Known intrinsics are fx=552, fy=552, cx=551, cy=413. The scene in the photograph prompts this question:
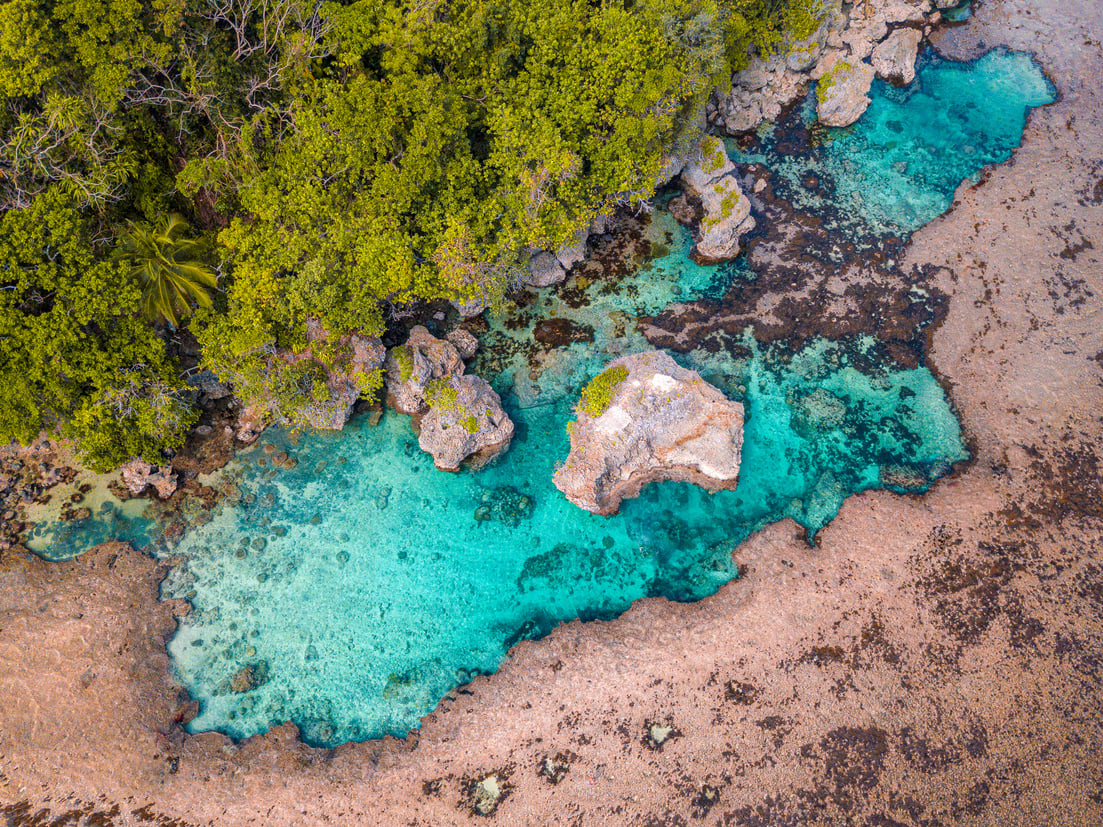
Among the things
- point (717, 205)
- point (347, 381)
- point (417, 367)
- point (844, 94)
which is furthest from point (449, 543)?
point (844, 94)

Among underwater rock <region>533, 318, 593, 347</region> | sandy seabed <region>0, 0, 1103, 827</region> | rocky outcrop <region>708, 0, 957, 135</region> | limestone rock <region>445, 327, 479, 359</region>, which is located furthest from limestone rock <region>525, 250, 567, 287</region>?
sandy seabed <region>0, 0, 1103, 827</region>

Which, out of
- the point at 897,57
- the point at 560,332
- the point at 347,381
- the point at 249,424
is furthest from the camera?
the point at 897,57

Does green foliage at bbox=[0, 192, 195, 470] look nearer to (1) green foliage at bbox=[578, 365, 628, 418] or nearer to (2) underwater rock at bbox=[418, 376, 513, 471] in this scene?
(2) underwater rock at bbox=[418, 376, 513, 471]

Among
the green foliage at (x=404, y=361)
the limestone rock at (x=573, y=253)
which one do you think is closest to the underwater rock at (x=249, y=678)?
the green foliage at (x=404, y=361)

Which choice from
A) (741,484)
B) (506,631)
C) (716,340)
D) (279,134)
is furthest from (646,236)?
(506,631)

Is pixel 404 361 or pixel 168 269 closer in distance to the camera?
pixel 168 269

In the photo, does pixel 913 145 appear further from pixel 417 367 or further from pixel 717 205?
pixel 417 367

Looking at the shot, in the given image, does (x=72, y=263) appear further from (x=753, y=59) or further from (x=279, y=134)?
(x=753, y=59)
